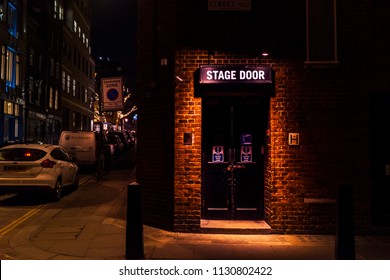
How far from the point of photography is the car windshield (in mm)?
11875

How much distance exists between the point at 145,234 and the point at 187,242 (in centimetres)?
97

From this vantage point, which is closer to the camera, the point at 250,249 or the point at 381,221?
the point at 250,249

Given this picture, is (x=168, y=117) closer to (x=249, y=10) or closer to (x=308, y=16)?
(x=249, y=10)

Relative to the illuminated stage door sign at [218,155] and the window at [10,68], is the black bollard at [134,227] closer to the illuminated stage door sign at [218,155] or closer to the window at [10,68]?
the illuminated stage door sign at [218,155]

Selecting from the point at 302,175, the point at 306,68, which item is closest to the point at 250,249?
the point at 302,175

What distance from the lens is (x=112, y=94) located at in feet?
41.3

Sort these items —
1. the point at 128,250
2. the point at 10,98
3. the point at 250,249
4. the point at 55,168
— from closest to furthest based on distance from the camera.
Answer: the point at 128,250, the point at 250,249, the point at 55,168, the point at 10,98

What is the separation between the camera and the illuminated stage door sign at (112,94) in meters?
12.5

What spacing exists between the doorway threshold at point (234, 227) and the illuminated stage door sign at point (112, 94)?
5.16m

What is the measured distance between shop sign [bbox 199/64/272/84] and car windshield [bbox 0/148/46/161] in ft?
19.7

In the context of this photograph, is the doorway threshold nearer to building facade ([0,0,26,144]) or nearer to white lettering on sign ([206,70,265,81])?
white lettering on sign ([206,70,265,81])

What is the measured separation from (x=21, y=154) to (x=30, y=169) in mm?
636

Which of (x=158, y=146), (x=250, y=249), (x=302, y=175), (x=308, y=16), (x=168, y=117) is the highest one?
(x=308, y=16)

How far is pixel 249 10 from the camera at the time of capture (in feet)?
27.6
